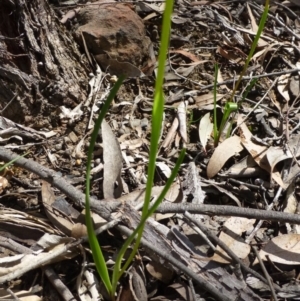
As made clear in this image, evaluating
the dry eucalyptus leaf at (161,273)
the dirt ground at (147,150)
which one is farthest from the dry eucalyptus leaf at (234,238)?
the dry eucalyptus leaf at (161,273)

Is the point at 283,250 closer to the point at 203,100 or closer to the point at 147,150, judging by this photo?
the point at 147,150

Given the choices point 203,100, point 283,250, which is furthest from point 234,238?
point 203,100

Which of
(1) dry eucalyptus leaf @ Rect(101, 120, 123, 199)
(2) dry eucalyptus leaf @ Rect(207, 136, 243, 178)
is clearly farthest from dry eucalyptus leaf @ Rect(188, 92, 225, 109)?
(1) dry eucalyptus leaf @ Rect(101, 120, 123, 199)

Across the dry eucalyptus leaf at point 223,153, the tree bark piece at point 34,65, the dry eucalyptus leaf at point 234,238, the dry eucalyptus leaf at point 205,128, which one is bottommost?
the dry eucalyptus leaf at point 234,238

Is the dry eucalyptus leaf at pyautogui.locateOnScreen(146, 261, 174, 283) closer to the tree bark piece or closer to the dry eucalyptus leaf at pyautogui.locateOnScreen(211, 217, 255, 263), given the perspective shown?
the dry eucalyptus leaf at pyautogui.locateOnScreen(211, 217, 255, 263)

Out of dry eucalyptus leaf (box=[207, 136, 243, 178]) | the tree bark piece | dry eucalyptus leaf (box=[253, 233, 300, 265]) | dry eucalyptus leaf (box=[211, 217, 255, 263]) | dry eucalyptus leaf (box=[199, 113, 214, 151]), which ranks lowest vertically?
dry eucalyptus leaf (box=[253, 233, 300, 265])

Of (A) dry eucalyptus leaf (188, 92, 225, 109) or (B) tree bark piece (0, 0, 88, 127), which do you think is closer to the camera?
(B) tree bark piece (0, 0, 88, 127)

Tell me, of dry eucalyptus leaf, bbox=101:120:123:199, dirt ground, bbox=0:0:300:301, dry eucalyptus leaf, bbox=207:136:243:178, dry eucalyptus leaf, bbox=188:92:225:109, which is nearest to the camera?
dirt ground, bbox=0:0:300:301

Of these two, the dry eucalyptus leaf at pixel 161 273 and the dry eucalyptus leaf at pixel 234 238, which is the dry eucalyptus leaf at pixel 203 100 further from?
the dry eucalyptus leaf at pixel 161 273

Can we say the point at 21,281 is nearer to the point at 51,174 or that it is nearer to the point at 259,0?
the point at 51,174
